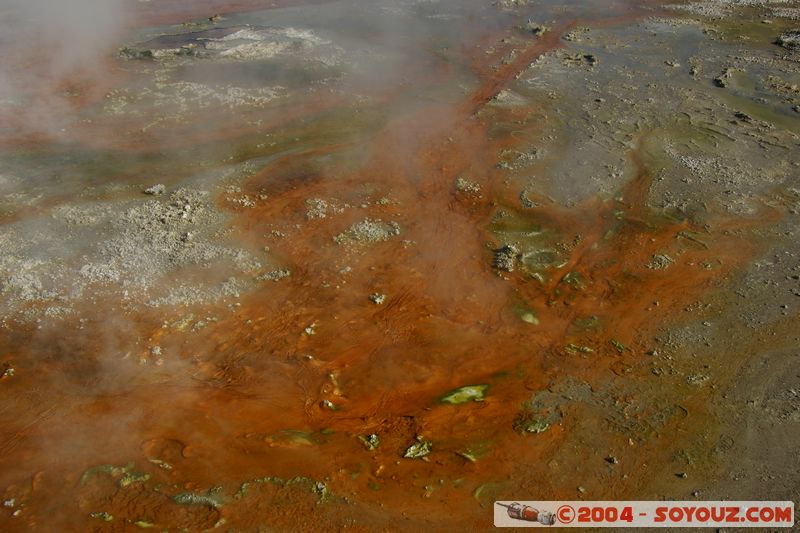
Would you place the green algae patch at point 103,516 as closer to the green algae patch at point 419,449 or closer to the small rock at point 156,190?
the green algae patch at point 419,449

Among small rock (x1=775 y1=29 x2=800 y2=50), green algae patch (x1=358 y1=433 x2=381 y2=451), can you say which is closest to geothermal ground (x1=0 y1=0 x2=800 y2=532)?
green algae patch (x1=358 y1=433 x2=381 y2=451)

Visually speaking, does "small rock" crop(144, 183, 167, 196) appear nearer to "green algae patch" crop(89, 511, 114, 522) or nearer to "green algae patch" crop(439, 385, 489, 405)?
"green algae patch" crop(89, 511, 114, 522)

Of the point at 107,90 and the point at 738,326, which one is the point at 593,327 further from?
the point at 107,90

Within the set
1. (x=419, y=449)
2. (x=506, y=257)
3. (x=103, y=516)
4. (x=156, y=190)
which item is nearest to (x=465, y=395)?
(x=419, y=449)

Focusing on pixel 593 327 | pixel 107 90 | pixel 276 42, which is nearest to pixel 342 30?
pixel 276 42

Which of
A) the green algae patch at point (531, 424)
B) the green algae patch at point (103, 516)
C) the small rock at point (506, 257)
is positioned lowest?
the green algae patch at point (531, 424)

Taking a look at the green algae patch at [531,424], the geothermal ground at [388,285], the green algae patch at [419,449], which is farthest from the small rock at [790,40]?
the green algae patch at [419,449]
